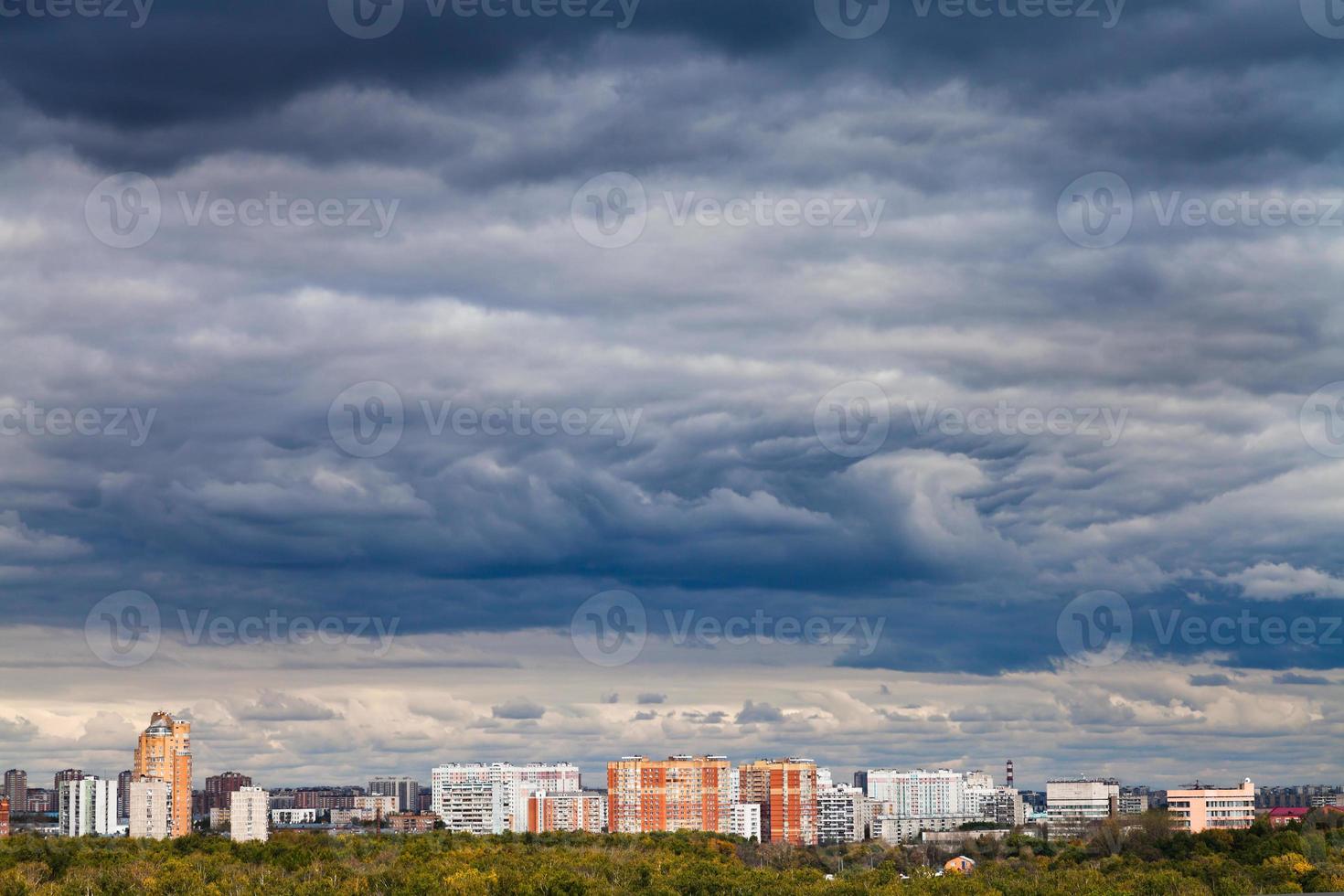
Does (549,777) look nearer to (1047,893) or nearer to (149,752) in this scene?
(149,752)

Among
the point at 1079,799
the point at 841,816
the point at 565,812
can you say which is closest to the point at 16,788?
the point at 565,812

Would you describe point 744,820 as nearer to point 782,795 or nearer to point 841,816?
point 782,795

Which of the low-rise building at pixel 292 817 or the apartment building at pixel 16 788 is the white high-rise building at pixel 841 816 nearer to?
the low-rise building at pixel 292 817

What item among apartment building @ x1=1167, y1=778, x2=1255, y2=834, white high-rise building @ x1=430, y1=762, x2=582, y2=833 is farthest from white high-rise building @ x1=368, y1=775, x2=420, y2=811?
apartment building @ x1=1167, y1=778, x2=1255, y2=834

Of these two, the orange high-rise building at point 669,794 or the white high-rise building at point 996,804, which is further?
the white high-rise building at point 996,804

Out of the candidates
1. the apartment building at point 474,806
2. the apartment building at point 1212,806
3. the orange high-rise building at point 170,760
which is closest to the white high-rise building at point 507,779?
the apartment building at point 474,806

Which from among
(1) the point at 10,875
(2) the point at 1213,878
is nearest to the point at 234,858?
(1) the point at 10,875
